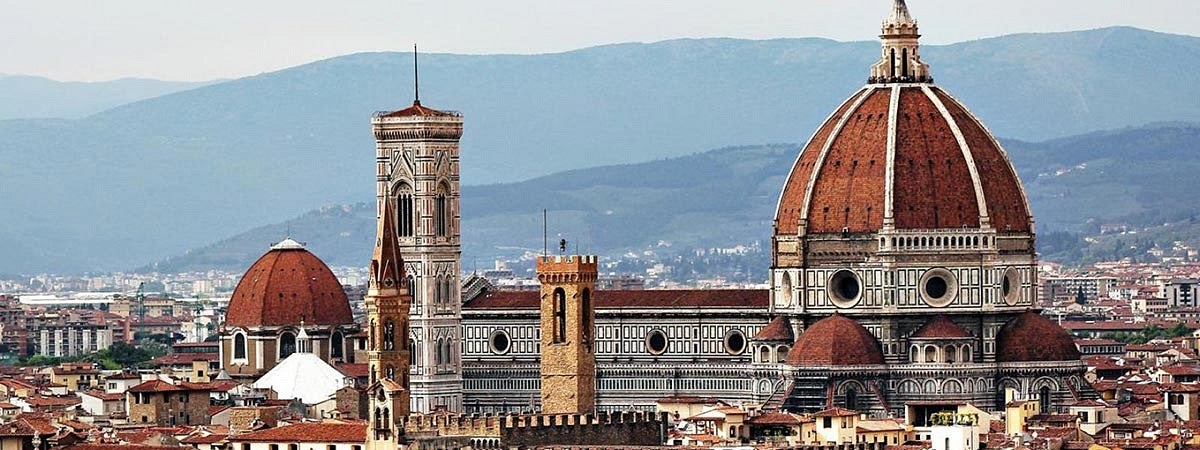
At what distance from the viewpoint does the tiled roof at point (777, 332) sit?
4318 inches

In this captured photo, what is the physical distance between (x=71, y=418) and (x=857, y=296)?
2649 centimetres

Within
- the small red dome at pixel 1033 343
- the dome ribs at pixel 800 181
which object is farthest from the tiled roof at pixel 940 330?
the dome ribs at pixel 800 181

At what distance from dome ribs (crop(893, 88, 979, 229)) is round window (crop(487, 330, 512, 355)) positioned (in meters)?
14.0

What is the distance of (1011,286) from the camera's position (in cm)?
11000

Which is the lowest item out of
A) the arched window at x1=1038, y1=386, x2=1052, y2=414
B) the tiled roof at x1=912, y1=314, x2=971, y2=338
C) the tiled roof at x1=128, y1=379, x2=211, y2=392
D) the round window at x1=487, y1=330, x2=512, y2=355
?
the arched window at x1=1038, y1=386, x2=1052, y2=414

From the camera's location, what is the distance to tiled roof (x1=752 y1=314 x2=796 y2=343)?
360 ft

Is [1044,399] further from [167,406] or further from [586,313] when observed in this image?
[167,406]

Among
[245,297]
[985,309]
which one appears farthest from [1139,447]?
[245,297]

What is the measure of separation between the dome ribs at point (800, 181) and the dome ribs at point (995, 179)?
3350 millimetres

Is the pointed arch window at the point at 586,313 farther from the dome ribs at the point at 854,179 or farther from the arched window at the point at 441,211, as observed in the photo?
the arched window at the point at 441,211

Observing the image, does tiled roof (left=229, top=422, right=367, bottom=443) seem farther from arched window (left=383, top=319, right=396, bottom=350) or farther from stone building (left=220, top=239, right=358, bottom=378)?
stone building (left=220, top=239, right=358, bottom=378)

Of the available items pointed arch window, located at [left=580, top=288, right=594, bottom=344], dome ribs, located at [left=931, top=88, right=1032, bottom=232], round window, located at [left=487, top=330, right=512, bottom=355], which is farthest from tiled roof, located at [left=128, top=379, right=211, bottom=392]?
dome ribs, located at [left=931, top=88, right=1032, bottom=232]

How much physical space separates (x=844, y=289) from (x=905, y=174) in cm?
395

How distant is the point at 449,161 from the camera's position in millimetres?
117125
